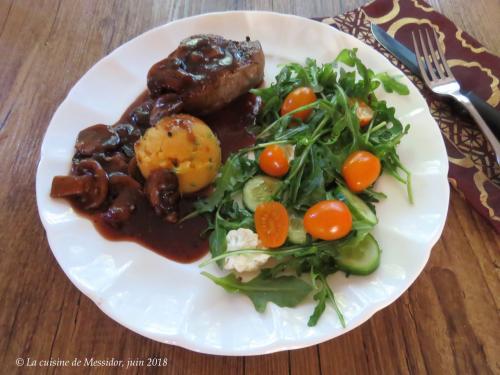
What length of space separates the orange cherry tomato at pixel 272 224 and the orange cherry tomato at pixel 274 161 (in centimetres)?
33

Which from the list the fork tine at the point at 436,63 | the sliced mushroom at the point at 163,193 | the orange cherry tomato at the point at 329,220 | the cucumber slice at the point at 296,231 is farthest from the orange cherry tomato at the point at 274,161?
the fork tine at the point at 436,63

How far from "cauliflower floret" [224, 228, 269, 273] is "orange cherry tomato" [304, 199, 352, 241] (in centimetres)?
27

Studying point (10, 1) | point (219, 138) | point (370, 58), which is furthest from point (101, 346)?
point (10, 1)

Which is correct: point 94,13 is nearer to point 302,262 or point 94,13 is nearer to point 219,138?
point 219,138

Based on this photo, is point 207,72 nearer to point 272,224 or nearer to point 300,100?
point 300,100

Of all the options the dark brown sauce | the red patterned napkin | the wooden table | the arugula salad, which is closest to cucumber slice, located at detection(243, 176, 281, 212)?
the arugula salad

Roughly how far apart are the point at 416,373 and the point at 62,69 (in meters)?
3.24

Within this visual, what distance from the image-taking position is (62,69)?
10.5ft

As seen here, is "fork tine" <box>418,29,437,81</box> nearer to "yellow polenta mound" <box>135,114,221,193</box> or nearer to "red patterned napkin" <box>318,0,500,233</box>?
"red patterned napkin" <box>318,0,500,233</box>

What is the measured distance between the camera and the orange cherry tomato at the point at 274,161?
225cm

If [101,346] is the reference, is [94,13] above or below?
above

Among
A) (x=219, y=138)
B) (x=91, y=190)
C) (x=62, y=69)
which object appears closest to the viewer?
(x=91, y=190)

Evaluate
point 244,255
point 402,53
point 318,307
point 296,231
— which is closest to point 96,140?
point 244,255

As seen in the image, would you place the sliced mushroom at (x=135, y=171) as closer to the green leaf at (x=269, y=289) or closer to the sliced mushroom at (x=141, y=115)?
the sliced mushroom at (x=141, y=115)
